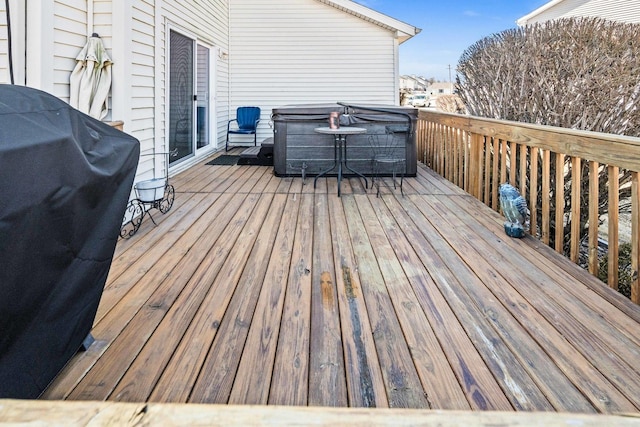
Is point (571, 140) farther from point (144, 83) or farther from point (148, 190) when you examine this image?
point (144, 83)

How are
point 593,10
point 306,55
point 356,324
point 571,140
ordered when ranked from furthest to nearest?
point 593,10, point 306,55, point 571,140, point 356,324

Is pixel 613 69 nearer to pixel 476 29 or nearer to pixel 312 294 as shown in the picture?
pixel 312 294

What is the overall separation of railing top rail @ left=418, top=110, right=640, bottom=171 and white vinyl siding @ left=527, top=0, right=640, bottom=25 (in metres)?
7.48

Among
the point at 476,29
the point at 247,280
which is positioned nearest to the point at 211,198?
the point at 247,280

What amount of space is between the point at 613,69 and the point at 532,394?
4232 mm

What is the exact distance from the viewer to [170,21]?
16.2 feet

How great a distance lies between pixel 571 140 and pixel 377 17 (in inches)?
253

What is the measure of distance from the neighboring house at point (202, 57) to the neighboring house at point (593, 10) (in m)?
3.59

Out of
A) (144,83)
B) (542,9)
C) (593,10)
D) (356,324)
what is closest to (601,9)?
(593,10)

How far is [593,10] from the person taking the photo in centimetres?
1085

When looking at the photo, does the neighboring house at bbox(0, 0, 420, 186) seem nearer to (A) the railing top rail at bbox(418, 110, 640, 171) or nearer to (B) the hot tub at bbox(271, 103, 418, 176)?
(B) the hot tub at bbox(271, 103, 418, 176)

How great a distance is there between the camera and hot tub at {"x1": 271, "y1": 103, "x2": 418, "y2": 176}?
5160 mm

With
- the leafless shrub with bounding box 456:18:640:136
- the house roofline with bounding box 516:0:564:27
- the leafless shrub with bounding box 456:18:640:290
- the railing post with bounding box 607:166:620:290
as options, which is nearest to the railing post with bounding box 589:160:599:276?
the railing post with bounding box 607:166:620:290

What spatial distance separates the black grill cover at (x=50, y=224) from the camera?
1.05m
